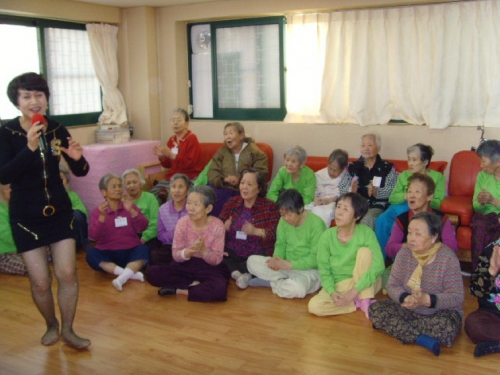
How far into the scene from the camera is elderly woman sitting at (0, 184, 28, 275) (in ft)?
16.2

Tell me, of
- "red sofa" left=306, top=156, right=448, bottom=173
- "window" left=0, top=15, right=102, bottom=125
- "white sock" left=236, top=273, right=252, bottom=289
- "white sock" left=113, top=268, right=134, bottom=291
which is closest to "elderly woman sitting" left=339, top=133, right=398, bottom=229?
"red sofa" left=306, top=156, right=448, bottom=173

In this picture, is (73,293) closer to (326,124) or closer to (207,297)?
(207,297)

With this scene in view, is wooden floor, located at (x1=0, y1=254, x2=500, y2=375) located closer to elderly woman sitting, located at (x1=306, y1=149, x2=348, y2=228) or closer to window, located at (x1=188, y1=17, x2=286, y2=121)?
elderly woman sitting, located at (x1=306, y1=149, x2=348, y2=228)

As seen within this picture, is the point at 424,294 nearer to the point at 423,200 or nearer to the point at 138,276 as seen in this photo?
the point at 423,200

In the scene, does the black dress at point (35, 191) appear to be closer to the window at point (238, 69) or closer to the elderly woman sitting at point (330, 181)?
the elderly woman sitting at point (330, 181)

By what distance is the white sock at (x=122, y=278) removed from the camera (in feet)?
14.7

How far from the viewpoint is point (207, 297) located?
13.8ft

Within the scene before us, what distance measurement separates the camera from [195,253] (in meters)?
4.41

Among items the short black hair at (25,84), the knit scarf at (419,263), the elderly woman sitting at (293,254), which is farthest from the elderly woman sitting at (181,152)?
the knit scarf at (419,263)

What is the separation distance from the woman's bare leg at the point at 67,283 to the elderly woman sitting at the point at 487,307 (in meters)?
2.36

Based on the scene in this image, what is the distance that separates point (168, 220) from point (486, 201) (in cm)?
266

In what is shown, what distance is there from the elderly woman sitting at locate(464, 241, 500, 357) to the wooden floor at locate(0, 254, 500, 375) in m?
0.07

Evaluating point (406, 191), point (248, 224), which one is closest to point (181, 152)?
point (248, 224)

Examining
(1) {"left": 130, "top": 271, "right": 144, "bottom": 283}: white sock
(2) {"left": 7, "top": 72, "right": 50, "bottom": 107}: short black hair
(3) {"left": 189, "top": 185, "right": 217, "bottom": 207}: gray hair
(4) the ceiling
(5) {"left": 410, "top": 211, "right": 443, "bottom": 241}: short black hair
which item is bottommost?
(1) {"left": 130, "top": 271, "right": 144, "bottom": 283}: white sock
